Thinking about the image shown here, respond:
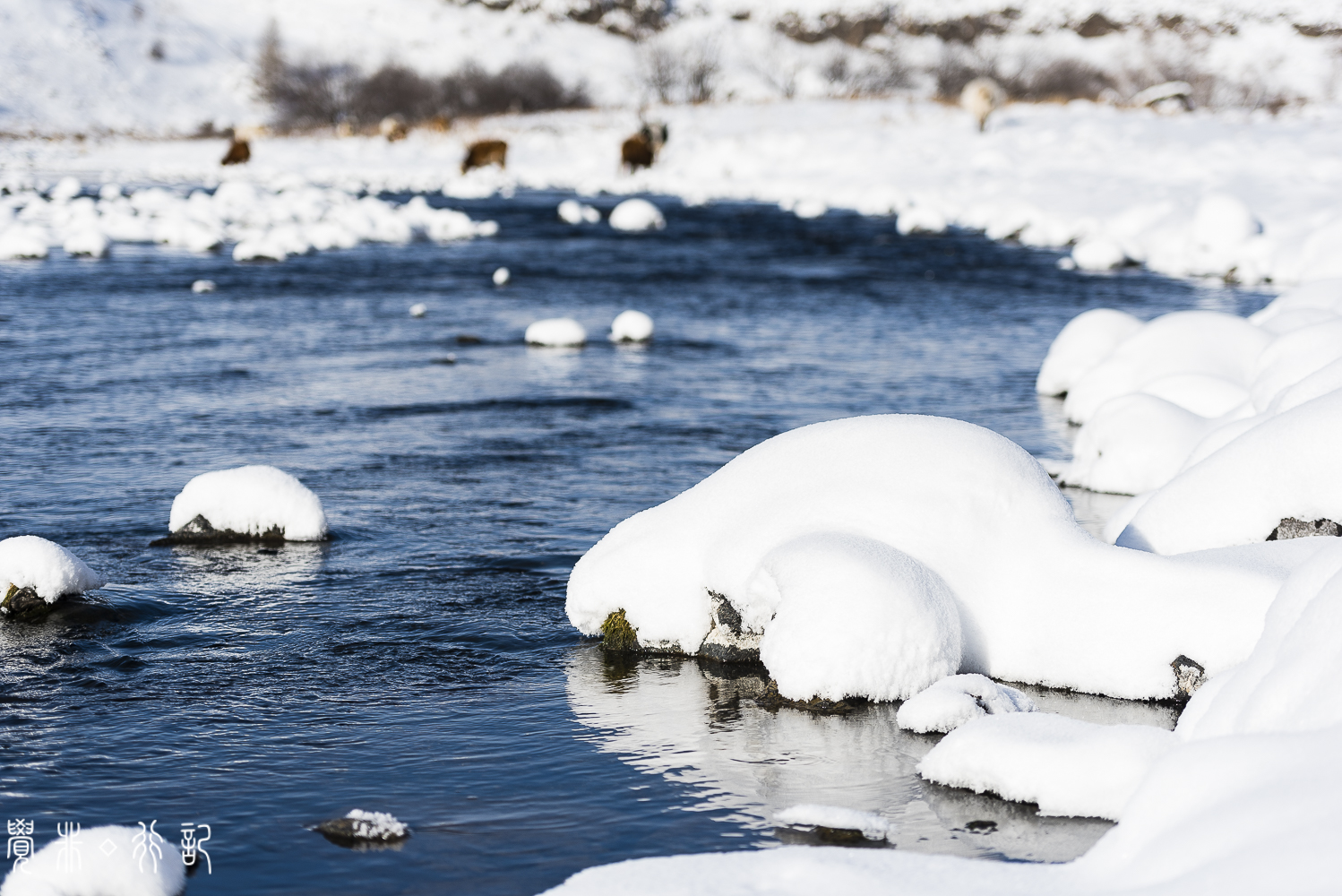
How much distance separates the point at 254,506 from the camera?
8484 millimetres

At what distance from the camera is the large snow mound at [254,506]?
847 centimetres

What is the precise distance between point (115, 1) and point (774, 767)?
91268mm

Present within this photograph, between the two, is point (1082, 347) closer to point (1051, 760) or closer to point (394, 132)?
point (1051, 760)

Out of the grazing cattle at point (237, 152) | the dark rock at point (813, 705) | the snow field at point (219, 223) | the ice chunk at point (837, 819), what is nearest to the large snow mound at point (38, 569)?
the dark rock at point (813, 705)

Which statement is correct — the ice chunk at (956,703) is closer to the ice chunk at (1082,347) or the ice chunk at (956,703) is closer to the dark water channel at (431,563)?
the dark water channel at (431,563)

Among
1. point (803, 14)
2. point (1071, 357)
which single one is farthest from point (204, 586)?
point (803, 14)

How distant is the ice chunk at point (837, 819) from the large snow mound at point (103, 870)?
194cm

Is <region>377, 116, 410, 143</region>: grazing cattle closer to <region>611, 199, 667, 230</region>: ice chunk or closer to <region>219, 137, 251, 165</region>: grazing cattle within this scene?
<region>219, 137, 251, 165</region>: grazing cattle

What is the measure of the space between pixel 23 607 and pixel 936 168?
1235 inches

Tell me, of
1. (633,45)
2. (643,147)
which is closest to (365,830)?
(643,147)

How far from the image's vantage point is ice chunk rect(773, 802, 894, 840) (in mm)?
4803

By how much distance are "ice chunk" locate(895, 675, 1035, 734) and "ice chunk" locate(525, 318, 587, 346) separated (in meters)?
10.5

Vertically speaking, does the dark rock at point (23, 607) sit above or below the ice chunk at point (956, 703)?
above

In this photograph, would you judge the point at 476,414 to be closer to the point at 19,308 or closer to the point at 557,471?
the point at 557,471
